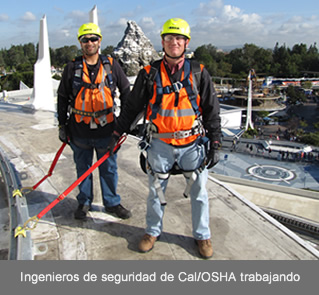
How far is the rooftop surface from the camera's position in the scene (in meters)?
3.75

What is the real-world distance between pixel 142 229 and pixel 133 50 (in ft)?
271

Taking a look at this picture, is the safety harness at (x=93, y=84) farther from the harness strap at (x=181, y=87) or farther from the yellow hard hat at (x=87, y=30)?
the harness strap at (x=181, y=87)

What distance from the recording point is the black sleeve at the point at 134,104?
140 inches

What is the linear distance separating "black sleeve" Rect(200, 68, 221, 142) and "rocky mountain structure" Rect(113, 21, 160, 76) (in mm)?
79121

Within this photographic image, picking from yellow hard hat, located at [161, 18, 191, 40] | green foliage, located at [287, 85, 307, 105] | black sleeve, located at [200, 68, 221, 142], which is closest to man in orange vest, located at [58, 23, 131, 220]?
yellow hard hat, located at [161, 18, 191, 40]

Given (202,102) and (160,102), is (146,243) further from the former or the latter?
(202,102)

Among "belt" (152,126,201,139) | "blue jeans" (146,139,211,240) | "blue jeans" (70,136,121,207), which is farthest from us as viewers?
"blue jeans" (70,136,121,207)

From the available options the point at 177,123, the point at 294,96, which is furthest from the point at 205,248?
the point at 294,96

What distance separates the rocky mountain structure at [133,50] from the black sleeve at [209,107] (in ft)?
260

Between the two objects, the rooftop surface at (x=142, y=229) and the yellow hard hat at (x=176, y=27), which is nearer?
the yellow hard hat at (x=176, y=27)

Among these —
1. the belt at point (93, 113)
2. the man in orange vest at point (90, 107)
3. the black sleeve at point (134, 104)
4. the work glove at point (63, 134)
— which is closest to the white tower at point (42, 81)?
the work glove at point (63, 134)

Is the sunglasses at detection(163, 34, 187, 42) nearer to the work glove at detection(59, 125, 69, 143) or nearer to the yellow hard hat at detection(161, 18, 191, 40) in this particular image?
the yellow hard hat at detection(161, 18, 191, 40)
